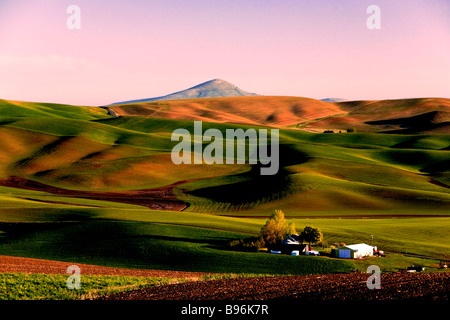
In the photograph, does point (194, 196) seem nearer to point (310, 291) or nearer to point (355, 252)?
point (355, 252)

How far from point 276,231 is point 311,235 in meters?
3.65

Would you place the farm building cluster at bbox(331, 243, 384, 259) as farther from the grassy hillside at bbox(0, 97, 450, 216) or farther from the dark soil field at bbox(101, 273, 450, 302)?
the grassy hillside at bbox(0, 97, 450, 216)

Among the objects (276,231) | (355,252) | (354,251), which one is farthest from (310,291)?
(276,231)

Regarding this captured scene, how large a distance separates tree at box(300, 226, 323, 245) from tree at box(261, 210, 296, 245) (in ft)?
6.04

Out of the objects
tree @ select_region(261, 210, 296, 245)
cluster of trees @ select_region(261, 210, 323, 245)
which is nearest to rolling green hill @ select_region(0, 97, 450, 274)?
cluster of trees @ select_region(261, 210, 323, 245)

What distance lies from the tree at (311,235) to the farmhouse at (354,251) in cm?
412

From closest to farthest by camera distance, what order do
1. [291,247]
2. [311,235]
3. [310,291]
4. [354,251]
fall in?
[310,291], [354,251], [291,247], [311,235]

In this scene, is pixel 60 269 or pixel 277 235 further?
pixel 277 235

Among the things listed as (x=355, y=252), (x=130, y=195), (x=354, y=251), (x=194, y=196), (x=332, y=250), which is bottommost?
(x=194, y=196)

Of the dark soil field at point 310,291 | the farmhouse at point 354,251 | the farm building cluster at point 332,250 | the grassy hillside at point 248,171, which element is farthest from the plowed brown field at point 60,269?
the grassy hillside at point 248,171

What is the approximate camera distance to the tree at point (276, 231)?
165ft

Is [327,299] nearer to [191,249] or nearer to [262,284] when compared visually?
[262,284]

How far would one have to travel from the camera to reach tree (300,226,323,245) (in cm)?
5038

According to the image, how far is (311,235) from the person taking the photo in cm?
5056
